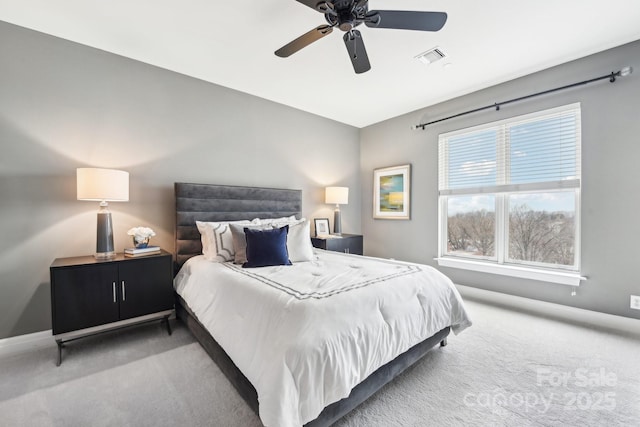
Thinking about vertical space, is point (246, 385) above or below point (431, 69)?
below

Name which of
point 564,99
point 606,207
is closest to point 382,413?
point 606,207

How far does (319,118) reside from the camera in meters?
4.45

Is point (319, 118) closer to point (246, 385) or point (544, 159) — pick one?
point (544, 159)

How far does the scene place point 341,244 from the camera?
4008mm

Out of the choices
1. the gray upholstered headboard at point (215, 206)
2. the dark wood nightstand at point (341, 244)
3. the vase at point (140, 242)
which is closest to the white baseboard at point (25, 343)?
the vase at point (140, 242)

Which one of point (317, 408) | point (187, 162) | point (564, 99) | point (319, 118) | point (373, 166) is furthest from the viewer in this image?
point (373, 166)

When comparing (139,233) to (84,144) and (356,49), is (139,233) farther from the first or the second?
(356,49)

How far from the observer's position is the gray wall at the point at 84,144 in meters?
2.25

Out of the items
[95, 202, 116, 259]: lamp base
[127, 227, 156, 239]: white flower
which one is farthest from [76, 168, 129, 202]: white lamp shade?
[127, 227, 156, 239]: white flower

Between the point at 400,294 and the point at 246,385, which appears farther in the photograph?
the point at 400,294

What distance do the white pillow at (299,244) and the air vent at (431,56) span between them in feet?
6.99

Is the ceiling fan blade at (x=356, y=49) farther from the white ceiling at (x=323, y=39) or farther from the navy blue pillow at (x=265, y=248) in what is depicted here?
the navy blue pillow at (x=265, y=248)

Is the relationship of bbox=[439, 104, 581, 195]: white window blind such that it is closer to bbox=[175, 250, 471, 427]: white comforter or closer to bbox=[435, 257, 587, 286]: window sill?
bbox=[435, 257, 587, 286]: window sill

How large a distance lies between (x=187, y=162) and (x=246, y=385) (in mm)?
2542
